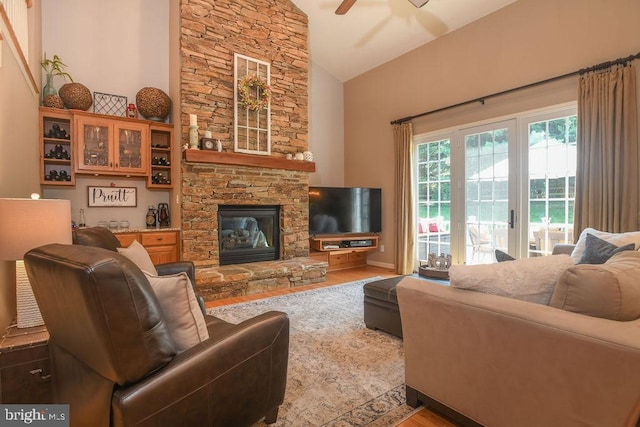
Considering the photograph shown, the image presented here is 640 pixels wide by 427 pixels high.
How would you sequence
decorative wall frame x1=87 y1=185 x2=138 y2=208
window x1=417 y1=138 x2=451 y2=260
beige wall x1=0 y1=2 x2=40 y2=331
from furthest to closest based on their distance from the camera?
window x1=417 y1=138 x2=451 y2=260
decorative wall frame x1=87 y1=185 x2=138 y2=208
beige wall x1=0 y1=2 x2=40 y2=331

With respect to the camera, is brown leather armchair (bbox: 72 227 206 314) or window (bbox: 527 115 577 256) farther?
window (bbox: 527 115 577 256)

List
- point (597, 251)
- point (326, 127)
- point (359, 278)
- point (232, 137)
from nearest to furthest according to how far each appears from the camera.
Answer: point (597, 251) → point (232, 137) → point (359, 278) → point (326, 127)

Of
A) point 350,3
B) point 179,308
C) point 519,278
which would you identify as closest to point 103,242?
point 179,308

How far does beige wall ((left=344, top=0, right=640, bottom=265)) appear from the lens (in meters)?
3.34

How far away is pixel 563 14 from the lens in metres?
3.54

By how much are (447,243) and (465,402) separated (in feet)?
11.8

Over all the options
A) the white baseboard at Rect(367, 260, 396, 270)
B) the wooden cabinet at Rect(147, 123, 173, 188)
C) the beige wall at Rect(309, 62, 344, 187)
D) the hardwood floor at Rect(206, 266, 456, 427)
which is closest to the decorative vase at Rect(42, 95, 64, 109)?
the wooden cabinet at Rect(147, 123, 173, 188)

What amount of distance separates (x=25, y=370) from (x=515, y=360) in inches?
82.7

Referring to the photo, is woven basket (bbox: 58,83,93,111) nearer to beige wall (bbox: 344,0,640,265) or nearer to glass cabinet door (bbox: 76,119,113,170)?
glass cabinet door (bbox: 76,119,113,170)

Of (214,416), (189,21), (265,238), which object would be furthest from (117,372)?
(189,21)

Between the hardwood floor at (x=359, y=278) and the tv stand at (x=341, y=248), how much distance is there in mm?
186

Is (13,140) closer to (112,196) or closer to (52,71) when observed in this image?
(112,196)

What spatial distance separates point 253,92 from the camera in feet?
15.1

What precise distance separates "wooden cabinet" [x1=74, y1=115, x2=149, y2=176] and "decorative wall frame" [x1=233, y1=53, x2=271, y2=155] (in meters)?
1.24
